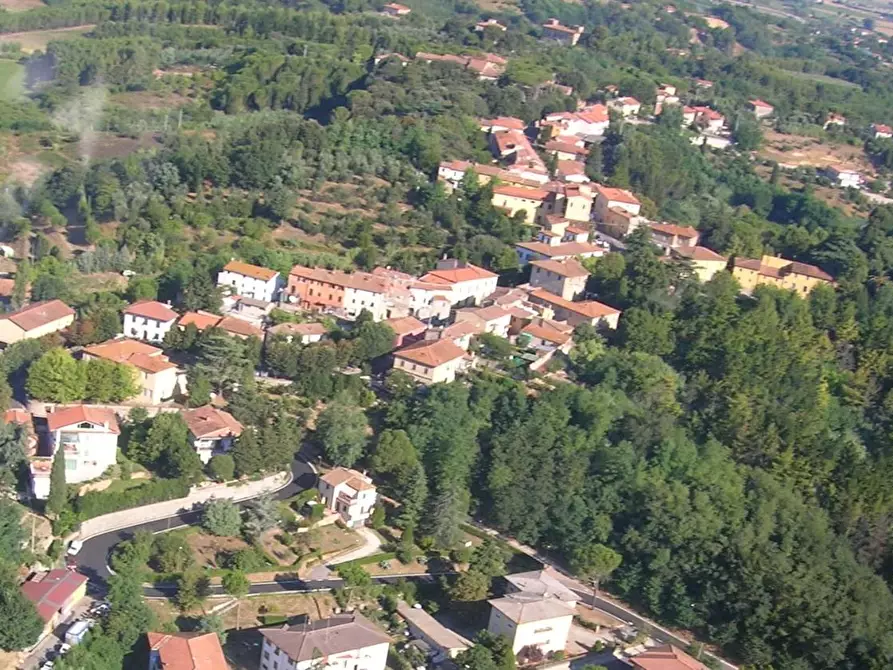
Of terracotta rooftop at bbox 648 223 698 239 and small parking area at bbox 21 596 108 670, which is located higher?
terracotta rooftop at bbox 648 223 698 239

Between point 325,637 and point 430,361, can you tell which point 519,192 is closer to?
point 430,361

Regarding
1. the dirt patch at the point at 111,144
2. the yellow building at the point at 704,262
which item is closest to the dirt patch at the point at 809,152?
the yellow building at the point at 704,262

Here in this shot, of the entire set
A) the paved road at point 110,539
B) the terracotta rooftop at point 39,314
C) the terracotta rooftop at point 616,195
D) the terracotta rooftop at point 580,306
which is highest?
the terracotta rooftop at point 616,195

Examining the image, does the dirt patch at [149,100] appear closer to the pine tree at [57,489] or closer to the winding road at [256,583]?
the winding road at [256,583]

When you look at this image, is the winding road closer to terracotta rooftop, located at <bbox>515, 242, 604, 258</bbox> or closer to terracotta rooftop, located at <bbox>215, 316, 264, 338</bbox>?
terracotta rooftop, located at <bbox>215, 316, 264, 338</bbox>

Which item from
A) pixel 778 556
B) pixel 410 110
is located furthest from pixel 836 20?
pixel 778 556

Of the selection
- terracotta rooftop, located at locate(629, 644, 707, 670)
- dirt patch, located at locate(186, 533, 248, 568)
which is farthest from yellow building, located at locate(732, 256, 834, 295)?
dirt patch, located at locate(186, 533, 248, 568)
